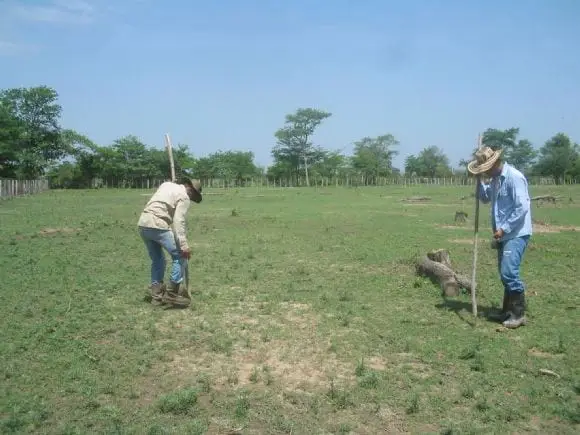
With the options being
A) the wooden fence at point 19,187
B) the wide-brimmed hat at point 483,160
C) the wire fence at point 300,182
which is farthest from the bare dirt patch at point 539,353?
the wire fence at point 300,182

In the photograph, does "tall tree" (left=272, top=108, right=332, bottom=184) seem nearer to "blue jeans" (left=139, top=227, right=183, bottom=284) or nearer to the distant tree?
the distant tree

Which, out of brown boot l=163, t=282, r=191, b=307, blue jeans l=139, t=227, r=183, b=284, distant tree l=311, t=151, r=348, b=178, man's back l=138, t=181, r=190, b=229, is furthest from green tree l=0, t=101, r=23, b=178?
brown boot l=163, t=282, r=191, b=307

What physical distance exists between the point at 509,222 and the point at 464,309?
5.13 ft

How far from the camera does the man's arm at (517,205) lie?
7.14m

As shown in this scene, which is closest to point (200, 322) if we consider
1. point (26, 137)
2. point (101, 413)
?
point (101, 413)

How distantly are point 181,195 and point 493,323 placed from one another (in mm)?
4861

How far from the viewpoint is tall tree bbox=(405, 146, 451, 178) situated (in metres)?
112

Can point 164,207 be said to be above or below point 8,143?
below

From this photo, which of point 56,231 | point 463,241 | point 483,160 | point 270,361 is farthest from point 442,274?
point 56,231

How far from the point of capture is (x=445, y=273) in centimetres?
926

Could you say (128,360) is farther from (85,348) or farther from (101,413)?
(101,413)

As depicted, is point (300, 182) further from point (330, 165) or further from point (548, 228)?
point (548, 228)

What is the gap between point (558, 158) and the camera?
96.6m

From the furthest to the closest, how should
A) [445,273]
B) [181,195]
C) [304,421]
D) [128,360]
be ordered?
[445,273], [181,195], [128,360], [304,421]
